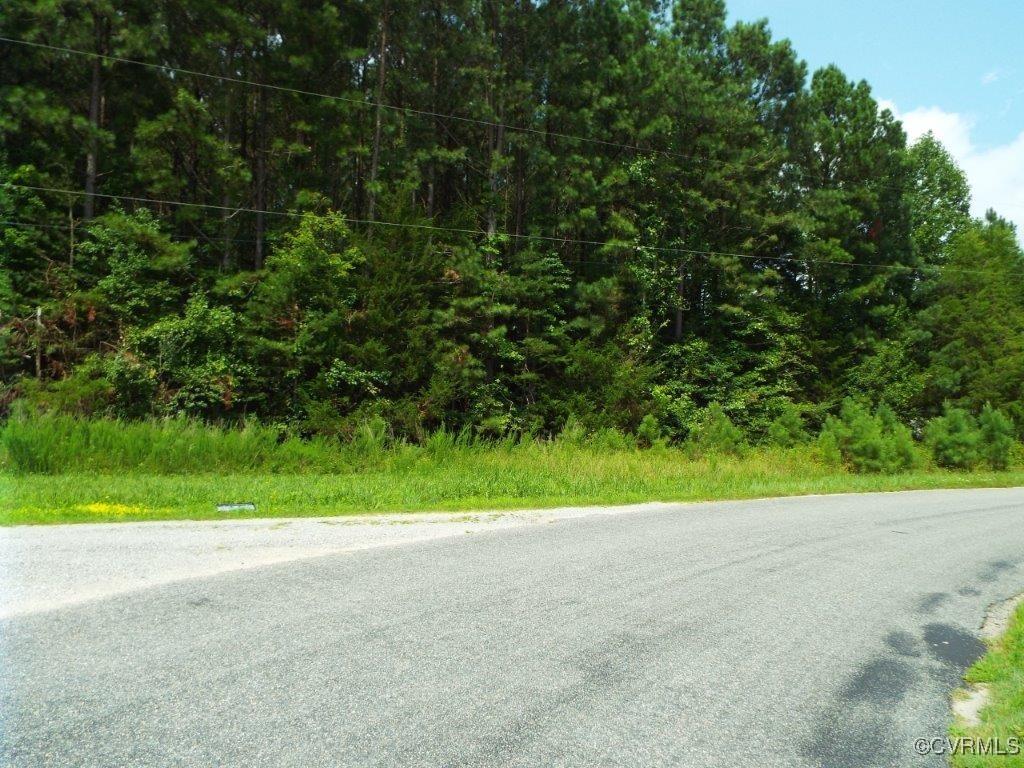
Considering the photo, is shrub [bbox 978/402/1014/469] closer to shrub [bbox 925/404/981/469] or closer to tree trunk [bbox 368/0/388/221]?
shrub [bbox 925/404/981/469]

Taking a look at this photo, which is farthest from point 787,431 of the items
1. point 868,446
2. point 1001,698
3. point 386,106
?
point 1001,698

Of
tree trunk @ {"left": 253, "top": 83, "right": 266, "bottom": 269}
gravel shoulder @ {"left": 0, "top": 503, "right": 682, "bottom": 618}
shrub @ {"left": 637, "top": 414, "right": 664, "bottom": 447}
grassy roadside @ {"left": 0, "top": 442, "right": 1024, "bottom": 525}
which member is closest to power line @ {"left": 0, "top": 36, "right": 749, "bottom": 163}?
tree trunk @ {"left": 253, "top": 83, "right": 266, "bottom": 269}

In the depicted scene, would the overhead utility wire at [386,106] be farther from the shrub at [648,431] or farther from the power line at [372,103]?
the shrub at [648,431]

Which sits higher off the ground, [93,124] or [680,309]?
[93,124]

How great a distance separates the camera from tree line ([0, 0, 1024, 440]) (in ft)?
72.8

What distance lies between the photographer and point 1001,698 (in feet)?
14.3

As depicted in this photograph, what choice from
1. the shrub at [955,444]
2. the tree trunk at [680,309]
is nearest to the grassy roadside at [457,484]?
the shrub at [955,444]

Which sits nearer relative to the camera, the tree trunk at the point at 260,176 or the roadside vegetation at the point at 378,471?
the roadside vegetation at the point at 378,471

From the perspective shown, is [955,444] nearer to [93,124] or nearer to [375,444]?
[375,444]

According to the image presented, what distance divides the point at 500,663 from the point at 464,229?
22.9 m

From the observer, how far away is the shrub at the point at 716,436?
79.8 feet

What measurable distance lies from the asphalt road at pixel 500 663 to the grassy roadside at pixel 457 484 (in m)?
4.34

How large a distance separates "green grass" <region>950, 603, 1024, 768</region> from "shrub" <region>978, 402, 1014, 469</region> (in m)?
25.7

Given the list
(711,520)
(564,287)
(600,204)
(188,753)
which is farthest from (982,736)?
(600,204)
